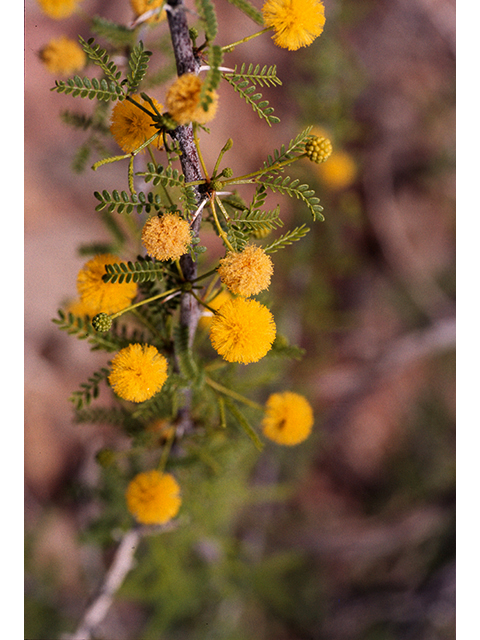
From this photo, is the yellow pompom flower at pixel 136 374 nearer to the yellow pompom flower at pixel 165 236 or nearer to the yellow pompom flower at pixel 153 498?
Result: the yellow pompom flower at pixel 165 236

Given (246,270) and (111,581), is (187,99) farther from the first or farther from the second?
(111,581)

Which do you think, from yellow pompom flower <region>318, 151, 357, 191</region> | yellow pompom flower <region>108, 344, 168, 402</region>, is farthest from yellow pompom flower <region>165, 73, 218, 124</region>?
yellow pompom flower <region>318, 151, 357, 191</region>

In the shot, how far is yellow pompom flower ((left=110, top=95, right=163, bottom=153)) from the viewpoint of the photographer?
0.69m

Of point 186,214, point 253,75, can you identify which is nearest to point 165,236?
point 186,214

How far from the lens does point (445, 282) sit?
2.77 meters

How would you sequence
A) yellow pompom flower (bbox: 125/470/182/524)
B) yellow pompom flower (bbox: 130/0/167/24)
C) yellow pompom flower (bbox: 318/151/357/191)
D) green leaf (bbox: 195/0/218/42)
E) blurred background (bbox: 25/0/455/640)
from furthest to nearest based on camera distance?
yellow pompom flower (bbox: 318/151/357/191), blurred background (bbox: 25/0/455/640), yellow pompom flower (bbox: 125/470/182/524), yellow pompom flower (bbox: 130/0/167/24), green leaf (bbox: 195/0/218/42)

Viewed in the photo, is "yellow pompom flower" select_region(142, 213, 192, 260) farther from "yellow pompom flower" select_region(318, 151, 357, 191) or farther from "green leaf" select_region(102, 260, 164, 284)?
"yellow pompom flower" select_region(318, 151, 357, 191)

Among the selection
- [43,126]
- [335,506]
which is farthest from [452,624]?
[43,126]

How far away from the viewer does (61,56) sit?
1146 millimetres

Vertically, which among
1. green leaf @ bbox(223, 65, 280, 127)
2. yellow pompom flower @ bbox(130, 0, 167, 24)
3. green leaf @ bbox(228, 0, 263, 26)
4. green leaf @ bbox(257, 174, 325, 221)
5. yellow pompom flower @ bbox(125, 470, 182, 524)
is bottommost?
yellow pompom flower @ bbox(125, 470, 182, 524)

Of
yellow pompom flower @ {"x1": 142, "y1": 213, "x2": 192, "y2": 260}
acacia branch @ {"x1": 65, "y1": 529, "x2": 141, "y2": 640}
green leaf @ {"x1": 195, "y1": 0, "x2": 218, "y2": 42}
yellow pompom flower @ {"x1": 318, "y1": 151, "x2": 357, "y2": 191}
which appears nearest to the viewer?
green leaf @ {"x1": 195, "y1": 0, "x2": 218, "y2": 42}

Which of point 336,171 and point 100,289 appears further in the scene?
point 336,171

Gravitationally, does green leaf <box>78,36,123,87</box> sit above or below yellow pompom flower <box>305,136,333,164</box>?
above

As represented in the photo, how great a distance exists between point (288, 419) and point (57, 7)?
4.24ft
